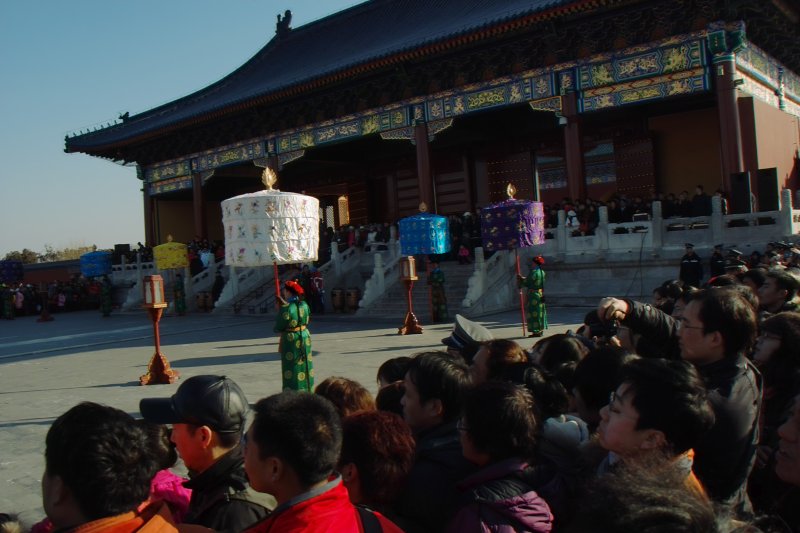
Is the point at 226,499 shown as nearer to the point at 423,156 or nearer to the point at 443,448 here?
the point at 443,448

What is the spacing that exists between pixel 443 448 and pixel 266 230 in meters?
5.86

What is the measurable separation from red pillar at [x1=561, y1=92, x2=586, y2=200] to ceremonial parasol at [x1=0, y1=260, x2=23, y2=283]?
2307cm

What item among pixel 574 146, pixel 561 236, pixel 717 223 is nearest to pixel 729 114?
pixel 717 223

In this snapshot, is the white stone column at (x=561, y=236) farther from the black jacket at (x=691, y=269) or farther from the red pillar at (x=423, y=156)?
the red pillar at (x=423, y=156)

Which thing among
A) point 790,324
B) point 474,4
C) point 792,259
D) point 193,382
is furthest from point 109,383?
point 474,4

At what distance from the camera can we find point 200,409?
226 cm

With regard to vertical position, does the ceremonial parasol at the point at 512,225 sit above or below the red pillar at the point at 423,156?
below

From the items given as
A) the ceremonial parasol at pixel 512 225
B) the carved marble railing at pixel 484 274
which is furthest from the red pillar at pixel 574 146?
the ceremonial parasol at pixel 512 225

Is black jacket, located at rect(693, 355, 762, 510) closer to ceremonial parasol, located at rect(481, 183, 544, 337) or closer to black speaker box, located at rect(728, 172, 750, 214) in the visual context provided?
ceremonial parasol, located at rect(481, 183, 544, 337)

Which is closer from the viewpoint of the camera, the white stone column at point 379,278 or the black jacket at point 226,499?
the black jacket at point 226,499

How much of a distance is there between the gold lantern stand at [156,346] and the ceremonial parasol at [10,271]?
22404 millimetres

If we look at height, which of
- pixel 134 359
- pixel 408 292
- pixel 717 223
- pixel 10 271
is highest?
pixel 10 271

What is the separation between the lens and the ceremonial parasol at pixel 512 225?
10953mm

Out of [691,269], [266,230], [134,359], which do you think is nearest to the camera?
[266,230]
